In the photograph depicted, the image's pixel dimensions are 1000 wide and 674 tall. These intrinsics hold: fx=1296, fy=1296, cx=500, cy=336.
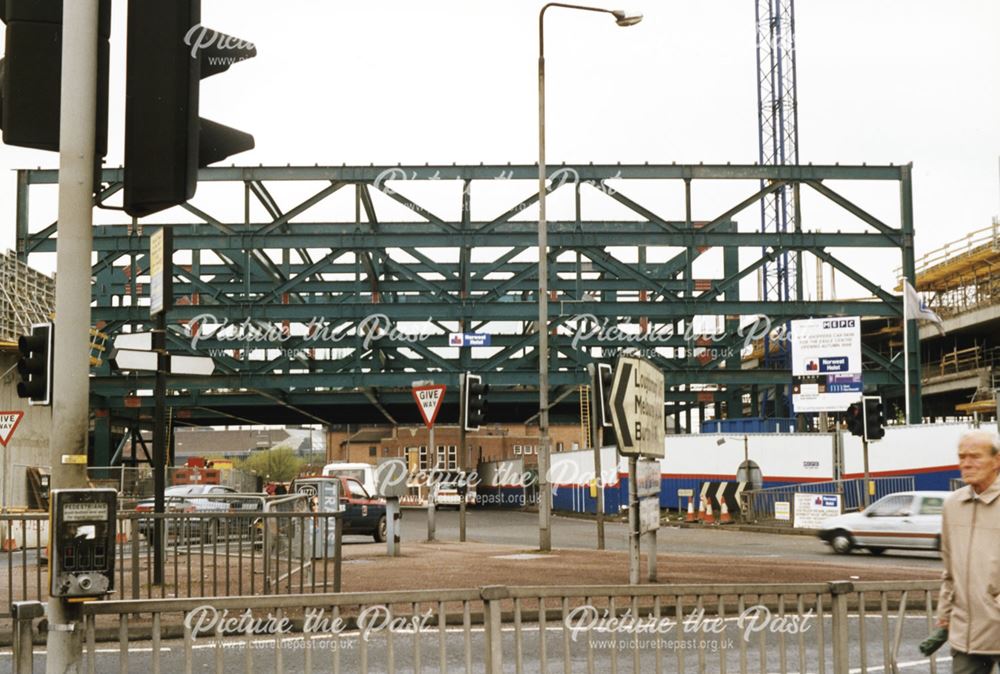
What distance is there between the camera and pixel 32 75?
17.4 ft

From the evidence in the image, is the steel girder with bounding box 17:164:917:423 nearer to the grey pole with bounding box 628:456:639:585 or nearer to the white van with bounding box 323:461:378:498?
the white van with bounding box 323:461:378:498

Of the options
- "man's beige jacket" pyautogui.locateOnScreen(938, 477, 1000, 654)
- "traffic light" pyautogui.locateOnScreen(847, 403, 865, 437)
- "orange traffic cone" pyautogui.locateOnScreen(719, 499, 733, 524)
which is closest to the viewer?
"man's beige jacket" pyautogui.locateOnScreen(938, 477, 1000, 654)

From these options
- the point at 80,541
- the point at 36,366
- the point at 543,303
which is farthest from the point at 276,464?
the point at 80,541

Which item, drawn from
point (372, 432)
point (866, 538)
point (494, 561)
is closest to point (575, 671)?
point (494, 561)

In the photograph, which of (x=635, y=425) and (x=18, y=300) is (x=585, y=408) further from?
(x=635, y=425)

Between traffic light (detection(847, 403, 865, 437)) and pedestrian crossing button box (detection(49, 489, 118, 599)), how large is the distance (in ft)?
93.7

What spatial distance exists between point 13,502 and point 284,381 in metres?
15.2

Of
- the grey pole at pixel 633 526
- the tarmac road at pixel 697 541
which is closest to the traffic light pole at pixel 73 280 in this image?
the grey pole at pixel 633 526

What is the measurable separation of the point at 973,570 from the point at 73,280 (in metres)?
4.15

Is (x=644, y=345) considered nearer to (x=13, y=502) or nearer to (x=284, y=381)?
(x=284, y=381)

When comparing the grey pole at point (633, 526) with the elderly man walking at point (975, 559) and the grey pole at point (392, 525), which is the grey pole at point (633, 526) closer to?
the grey pole at point (392, 525)

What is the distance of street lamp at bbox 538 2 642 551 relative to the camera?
21.9 m

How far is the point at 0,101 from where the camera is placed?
17.6ft

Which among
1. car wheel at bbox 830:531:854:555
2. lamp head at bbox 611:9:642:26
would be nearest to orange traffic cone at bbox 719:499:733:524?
car wheel at bbox 830:531:854:555
